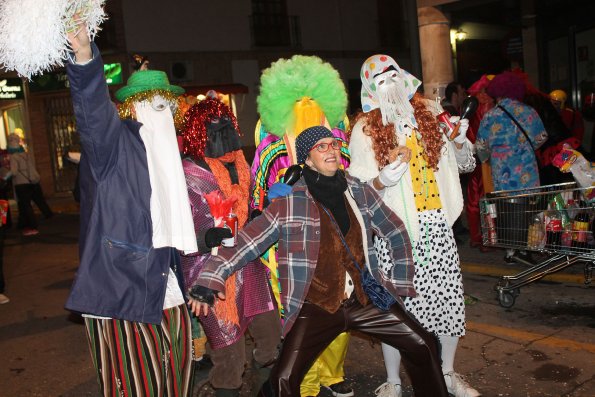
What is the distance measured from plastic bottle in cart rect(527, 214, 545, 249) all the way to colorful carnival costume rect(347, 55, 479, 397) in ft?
4.51

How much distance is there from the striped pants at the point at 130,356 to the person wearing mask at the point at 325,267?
9.8 inches

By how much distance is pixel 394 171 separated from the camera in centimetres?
345

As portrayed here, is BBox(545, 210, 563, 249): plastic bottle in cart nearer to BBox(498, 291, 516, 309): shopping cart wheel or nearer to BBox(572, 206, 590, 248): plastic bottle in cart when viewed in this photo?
BBox(572, 206, 590, 248): plastic bottle in cart

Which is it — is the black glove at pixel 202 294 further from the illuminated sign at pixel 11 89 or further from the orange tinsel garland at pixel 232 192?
the illuminated sign at pixel 11 89

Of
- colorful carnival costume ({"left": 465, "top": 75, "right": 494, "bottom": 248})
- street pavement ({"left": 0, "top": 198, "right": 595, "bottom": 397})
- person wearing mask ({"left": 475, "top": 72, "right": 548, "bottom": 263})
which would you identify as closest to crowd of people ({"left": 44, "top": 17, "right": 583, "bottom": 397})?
street pavement ({"left": 0, "top": 198, "right": 595, "bottom": 397})

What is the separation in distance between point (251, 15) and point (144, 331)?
22.1 m

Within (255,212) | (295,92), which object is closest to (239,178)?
(255,212)

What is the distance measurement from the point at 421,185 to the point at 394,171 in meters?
0.38

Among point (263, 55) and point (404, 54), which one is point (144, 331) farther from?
point (404, 54)

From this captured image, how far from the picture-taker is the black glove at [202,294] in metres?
3.04

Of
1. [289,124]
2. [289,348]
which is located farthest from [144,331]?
[289,124]

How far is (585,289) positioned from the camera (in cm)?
594

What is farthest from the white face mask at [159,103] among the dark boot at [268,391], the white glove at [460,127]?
the white glove at [460,127]

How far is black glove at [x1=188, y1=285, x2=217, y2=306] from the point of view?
304 cm
